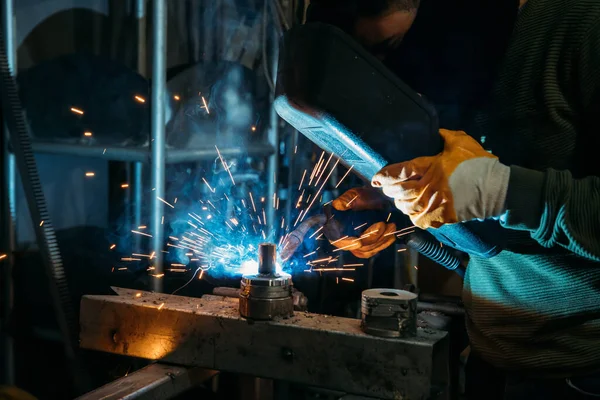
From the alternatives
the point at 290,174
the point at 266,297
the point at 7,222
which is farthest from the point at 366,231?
the point at 7,222

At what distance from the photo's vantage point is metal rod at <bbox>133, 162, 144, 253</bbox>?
7.27 feet

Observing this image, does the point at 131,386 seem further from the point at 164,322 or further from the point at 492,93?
the point at 492,93

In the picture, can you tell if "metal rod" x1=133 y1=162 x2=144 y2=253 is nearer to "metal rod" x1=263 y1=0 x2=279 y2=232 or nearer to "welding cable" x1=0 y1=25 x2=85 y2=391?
"welding cable" x1=0 y1=25 x2=85 y2=391

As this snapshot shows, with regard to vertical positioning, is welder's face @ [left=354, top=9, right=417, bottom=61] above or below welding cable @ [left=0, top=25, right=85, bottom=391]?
above

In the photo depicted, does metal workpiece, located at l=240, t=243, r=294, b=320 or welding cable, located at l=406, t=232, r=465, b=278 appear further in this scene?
welding cable, located at l=406, t=232, r=465, b=278

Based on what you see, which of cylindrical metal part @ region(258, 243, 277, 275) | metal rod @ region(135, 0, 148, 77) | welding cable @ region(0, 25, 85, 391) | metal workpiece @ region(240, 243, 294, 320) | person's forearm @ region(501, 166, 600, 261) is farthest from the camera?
metal rod @ region(135, 0, 148, 77)

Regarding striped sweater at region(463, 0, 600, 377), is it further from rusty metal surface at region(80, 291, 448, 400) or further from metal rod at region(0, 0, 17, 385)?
metal rod at region(0, 0, 17, 385)

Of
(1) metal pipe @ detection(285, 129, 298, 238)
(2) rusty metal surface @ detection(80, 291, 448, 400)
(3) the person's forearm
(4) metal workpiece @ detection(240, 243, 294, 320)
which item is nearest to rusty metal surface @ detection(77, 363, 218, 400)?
(2) rusty metal surface @ detection(80, 291, 448, 400)

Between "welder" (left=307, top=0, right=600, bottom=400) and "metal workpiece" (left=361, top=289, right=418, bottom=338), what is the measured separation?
208 millimetres

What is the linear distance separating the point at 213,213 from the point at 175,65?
2.39ft

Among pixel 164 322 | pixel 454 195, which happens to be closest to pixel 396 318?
pixel 454 195

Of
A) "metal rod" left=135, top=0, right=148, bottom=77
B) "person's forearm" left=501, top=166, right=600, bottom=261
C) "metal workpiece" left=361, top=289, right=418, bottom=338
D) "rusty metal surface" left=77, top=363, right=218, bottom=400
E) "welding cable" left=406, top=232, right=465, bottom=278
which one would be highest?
"metal rod" left=135, top=0, right=148, bottom=77

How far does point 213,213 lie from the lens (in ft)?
8.56

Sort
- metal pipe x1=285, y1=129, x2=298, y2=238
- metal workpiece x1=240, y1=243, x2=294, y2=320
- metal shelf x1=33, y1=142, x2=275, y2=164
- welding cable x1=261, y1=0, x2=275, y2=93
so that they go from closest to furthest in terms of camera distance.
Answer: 1. metal workpiece x1=240, y1=243, x2=294, y2=320
2. metal shelf x1=33, y1=142, x2=275, y2=164
3. welding cable x1=261, y1=0, x2=275, y2=93
4. metal pipe x1=285, y1=129, x2=298, y2=238
